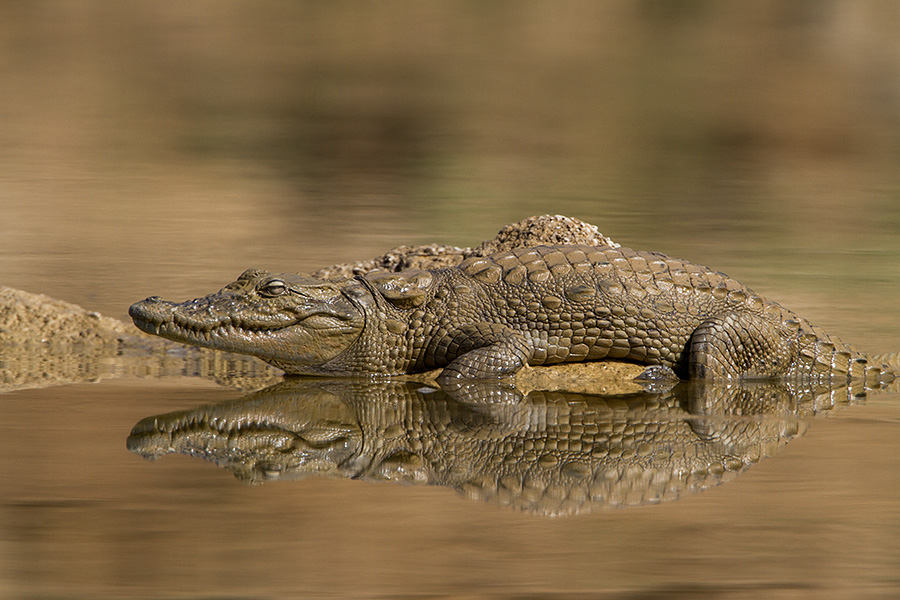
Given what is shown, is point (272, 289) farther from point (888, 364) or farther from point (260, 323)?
point (888, 364)

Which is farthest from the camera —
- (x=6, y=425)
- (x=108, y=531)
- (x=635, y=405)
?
(x=635, y=405)

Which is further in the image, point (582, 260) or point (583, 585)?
point (582, 260)

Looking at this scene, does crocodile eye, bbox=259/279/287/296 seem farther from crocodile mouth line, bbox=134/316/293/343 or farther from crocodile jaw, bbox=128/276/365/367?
crocodile mouth line, bbox=134/316/293/343

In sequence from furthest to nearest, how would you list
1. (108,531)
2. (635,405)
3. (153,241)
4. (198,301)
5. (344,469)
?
(153,241) < (198,301) < (635,405) < (344,469) < (108,531)

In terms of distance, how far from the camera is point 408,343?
5242 millimetres

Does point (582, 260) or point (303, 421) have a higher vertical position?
point (582, 260)

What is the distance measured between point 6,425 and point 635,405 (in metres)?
2.51

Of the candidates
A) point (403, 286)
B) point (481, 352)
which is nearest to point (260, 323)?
point (403, 286)

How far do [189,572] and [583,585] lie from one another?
943 millimetres

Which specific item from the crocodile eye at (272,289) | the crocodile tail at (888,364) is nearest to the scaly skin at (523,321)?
the crocodile eye at (272,289)

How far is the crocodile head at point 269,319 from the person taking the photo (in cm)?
492

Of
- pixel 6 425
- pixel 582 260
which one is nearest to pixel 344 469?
pixel 6 425

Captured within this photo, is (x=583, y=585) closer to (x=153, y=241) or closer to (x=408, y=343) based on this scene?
(x=408, y=343)

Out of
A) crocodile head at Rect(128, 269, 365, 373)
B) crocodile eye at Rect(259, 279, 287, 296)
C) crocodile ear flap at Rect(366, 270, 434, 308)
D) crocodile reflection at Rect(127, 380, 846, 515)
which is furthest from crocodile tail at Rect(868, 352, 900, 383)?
crocodile eye at Rect(259, 279, 287, 296)
